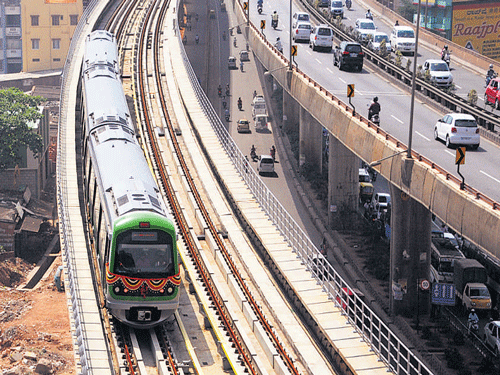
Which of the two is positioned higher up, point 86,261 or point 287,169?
point 86,261

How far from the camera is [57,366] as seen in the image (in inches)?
1412

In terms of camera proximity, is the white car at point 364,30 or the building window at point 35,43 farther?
the building window at point 35,43

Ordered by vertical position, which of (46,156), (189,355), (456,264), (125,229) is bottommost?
(46,156)

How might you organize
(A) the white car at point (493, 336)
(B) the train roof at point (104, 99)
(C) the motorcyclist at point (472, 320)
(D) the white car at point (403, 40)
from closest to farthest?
(A) the white car at point (493, 336) < (B) the train roof at point (104, 99) < (C) the motorcyclist at point (472, 320) < (D) the white car at point (403, 40)

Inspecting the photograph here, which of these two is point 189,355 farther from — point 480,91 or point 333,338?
point 480,91

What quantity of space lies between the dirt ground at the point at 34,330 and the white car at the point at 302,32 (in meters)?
26.6

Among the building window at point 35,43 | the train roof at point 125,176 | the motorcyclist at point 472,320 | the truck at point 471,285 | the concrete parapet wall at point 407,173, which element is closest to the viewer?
the train roof at point 125,176

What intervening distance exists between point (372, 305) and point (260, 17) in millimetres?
44549

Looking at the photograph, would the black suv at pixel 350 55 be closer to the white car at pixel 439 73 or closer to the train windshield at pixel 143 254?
the white car at pixel 439 73

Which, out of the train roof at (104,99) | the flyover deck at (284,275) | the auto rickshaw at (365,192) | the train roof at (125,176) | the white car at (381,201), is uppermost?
the train roof at (104,99)

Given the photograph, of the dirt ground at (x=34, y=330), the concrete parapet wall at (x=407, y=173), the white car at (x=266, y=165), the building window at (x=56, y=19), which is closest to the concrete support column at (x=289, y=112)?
the white car at (x=266, y=165)

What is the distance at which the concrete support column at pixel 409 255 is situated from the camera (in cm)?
3953

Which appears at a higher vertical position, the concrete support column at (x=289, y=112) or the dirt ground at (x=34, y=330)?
the concrete support column at (x=289, y=112)

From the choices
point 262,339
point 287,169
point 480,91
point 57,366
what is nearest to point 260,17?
point 287,169
